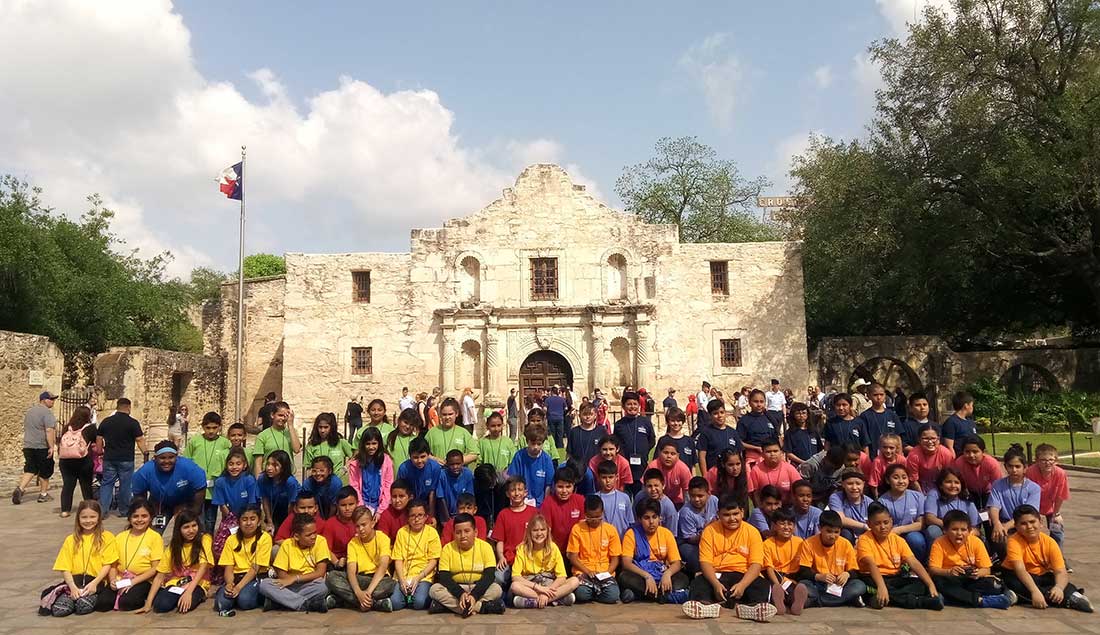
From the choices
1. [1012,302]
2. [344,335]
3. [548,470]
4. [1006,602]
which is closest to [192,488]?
[548,470]

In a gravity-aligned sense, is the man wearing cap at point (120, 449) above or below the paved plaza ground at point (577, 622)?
above

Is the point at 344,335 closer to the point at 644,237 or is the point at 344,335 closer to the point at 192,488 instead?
the point at 644,237

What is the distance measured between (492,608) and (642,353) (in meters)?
16.4

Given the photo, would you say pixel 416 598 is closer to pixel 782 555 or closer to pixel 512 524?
pixel 512 524

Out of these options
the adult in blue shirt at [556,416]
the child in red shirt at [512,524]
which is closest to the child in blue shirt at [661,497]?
the child in red shirt at [512,524]

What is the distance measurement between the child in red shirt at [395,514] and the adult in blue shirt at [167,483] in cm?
198

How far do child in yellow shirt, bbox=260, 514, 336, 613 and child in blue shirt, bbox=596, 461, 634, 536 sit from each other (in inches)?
95.9

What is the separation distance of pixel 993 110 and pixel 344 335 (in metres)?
19.5

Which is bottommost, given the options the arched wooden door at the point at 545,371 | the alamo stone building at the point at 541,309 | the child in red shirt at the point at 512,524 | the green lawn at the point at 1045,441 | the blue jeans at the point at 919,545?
the green lawn at the point at 1045,441

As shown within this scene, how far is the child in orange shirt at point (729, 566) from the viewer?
6.16 m

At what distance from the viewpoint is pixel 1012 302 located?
26094 mm

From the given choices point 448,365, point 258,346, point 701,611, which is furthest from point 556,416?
point 258,346

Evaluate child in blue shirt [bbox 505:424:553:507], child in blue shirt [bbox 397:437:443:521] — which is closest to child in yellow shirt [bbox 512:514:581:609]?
child in blue shirt [bbox 505:424:553:507]

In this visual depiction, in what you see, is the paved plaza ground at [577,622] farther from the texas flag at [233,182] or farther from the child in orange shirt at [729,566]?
the texas flag at [233,182]
